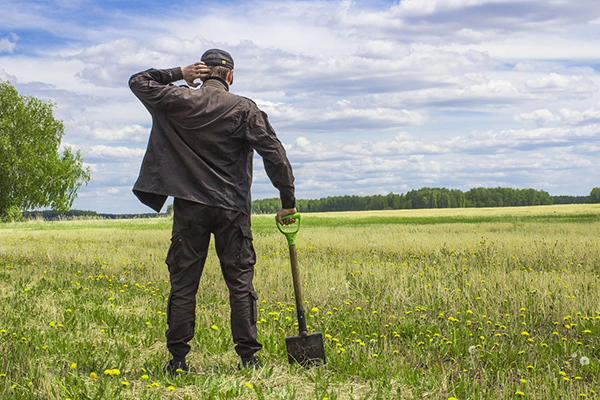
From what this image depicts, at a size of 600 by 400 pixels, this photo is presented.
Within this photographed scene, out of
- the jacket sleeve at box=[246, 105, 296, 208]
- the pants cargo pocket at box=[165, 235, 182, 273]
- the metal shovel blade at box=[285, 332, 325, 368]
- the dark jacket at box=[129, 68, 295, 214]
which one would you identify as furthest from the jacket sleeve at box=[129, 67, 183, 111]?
the metal shovel blade at box=[285, 332, 325, 368]

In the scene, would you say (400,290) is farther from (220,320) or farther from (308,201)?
(308,201)

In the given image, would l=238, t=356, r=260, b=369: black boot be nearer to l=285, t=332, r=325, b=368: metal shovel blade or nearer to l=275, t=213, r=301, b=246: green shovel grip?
l=285, t=332, r=325, b=368: metal shovel blade

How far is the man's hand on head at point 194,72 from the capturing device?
5699mm

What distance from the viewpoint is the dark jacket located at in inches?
214

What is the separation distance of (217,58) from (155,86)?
0.61 meters

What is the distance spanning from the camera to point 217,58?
18.6 ft

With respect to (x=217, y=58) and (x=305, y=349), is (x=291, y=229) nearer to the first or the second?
(x=305, y=349)

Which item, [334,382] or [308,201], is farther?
[308,201]

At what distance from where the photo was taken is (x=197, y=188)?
5.45 meters

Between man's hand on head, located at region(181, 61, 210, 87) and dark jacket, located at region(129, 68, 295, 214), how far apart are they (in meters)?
0.14

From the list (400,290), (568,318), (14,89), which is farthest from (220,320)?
(14,89)

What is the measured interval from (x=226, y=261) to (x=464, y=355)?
2596mm

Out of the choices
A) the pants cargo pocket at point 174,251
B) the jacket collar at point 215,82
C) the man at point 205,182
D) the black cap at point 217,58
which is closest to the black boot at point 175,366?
the man at point 205,182

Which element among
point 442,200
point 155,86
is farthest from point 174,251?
point 442,200
